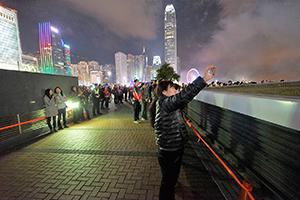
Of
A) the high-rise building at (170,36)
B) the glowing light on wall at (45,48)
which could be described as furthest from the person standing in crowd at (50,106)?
the high-rise building at (170,36)

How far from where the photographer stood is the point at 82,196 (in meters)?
2.68

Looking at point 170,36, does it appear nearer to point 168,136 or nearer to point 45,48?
point 45,48

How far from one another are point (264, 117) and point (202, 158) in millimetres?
2094

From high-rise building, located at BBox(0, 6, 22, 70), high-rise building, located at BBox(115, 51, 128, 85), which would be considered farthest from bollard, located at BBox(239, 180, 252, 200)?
high-rise building, located at BBox(115, 51, 128, 85)

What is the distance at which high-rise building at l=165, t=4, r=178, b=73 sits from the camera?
178m

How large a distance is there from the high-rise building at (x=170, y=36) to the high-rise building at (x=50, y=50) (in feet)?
376

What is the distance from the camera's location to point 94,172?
3406mm

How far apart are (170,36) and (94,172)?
7851 inches

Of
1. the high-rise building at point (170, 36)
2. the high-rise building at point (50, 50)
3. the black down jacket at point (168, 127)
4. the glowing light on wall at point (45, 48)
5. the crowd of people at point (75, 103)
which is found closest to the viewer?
the black down jacket at point (168, 127)

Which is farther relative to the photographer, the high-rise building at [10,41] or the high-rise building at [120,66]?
the high-rise building at [120,66]

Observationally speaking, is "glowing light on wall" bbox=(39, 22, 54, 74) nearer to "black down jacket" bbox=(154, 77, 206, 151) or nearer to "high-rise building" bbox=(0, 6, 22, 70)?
"high-rise building" bbox=(0, 6, 22, 70)

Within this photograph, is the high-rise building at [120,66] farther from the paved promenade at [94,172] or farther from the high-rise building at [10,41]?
the paved promenade at [94,172]

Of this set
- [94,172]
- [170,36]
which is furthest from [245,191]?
[170,36]

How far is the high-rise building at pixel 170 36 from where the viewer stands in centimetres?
17800
